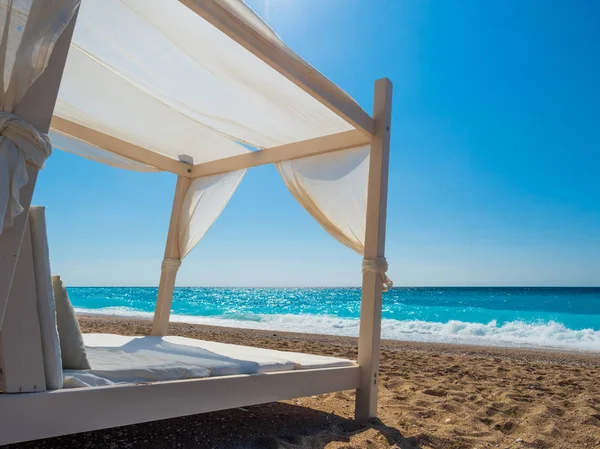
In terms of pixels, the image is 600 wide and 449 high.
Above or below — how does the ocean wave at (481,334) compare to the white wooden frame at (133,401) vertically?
below

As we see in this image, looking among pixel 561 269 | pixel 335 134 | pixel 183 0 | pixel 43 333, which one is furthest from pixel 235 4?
pixel 561 269

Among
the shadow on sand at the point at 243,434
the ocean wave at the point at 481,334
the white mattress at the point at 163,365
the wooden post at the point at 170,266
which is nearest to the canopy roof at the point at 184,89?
the wooden post at the point at 170,266

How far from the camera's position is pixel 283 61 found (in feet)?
6.84

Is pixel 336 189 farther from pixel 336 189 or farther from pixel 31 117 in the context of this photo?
pixel 31 117

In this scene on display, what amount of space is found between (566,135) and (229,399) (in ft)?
46.2

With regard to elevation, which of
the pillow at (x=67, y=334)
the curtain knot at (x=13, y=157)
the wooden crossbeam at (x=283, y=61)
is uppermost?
the wooden crossbeam at (x=283, y=61)

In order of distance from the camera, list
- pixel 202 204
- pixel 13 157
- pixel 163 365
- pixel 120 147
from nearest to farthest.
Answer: pixel 13 157 < pixel 163 365 < pixel 120 147 < pixel 202 204

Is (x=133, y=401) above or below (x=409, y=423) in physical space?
above

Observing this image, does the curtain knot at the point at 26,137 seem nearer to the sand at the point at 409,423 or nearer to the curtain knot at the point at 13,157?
the curtain knot at the point at 13,157

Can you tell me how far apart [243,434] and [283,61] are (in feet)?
6.05

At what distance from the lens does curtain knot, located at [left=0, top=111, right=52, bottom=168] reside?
45.4 inches

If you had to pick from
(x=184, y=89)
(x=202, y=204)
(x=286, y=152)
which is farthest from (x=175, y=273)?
(x=184, y=89)

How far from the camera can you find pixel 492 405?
2914mm

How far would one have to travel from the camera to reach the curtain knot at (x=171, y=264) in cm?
369
